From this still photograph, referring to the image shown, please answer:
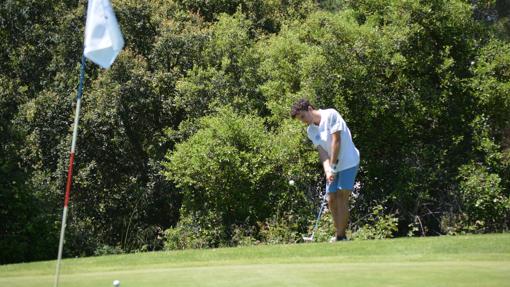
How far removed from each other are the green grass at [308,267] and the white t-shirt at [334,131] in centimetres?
100

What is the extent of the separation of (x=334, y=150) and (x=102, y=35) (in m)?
3.25

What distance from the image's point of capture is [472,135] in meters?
13.0

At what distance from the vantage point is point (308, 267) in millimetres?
6391

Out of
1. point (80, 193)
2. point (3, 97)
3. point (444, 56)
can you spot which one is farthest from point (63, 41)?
point (444, 56)

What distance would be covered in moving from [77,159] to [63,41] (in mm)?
2716

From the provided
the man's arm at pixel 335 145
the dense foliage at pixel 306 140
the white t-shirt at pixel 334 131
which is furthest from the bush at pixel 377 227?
the man's arm at pixel 335 145

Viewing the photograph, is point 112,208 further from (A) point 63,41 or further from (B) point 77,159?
(A) point 63,41

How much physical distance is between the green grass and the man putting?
626 mm

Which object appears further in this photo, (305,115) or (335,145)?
(305,115)

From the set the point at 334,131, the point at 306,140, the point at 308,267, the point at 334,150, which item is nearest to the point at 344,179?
the point at 334,150

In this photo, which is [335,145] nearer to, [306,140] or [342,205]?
[342,205]

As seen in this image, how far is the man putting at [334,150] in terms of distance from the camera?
8.40 meters

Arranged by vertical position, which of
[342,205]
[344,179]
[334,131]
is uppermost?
[334,131]

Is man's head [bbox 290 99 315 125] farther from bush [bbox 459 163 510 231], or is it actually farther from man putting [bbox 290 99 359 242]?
bush [bbox 459 163 510 231]
